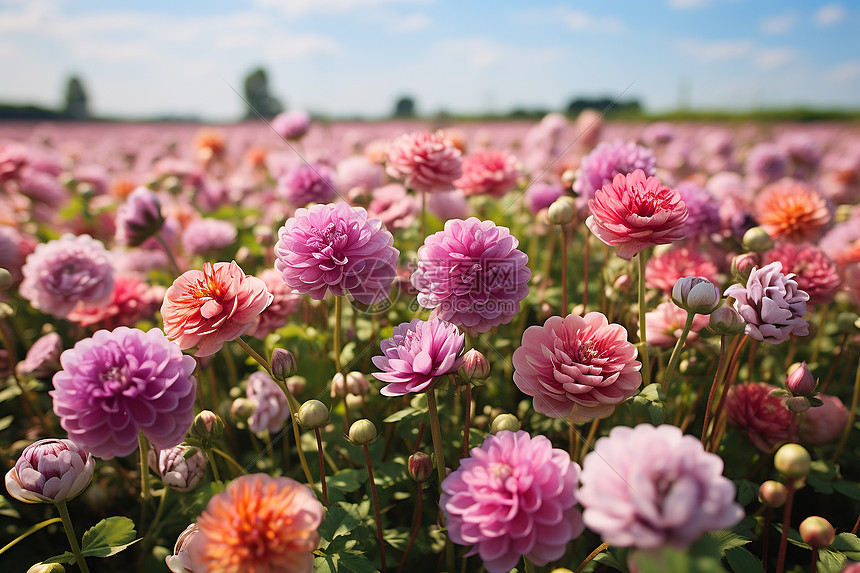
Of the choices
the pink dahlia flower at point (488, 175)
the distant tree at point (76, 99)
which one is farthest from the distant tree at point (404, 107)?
the pink dahlia flower at point (488, 175)

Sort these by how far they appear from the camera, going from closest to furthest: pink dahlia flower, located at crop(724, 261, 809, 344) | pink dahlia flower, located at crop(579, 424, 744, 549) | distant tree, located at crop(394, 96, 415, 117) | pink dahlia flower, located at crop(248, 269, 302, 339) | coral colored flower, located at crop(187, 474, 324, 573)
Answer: pink dahlia flower, located at crop(579, 424, 744, 549) → coral colored flower, located at crop(187, 474, 324, 573) → pink dahlia flower, located at crop(724, 261, 809, 344) → pink dahlia flower, located at crop(248, 269, 302, 339) → distant tree, located at crop(394, 96, 415, 117)

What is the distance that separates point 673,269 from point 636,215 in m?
0.59

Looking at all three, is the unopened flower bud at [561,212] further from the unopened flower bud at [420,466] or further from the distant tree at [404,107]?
the distant tree at [404,107]

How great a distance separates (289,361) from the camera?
1242 millimetres

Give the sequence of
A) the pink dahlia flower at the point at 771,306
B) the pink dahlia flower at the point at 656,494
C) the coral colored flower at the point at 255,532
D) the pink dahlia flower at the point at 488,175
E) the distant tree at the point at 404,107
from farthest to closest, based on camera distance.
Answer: the distant tree at the point at 404,107, the pink dahlia flower at the point at 488,175, the pink dahlia flower at the point at 771,306, the coral colored flower at the point at 255,532, the pink dahlia flower at the point at 656,494

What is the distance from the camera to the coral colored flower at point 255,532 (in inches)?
34.1

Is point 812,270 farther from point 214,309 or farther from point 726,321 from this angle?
point 214,309

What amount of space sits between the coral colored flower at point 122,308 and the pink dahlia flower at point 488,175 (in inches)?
56.2

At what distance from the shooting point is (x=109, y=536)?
1274 mm

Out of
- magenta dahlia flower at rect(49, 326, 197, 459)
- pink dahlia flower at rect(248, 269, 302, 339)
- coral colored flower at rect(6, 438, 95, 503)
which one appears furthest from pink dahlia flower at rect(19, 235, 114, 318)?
magenta dahlia flower at rect(49, 326, 197, 459)

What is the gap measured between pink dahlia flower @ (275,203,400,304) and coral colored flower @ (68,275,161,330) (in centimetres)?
108

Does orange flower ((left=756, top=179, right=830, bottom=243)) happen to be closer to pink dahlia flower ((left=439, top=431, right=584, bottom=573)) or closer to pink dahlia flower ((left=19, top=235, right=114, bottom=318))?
pink dahlia flower ((left=439, top=431, right=584, bottom=573))

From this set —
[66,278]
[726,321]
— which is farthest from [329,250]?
[66,278]

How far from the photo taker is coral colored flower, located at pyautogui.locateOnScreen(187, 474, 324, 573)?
0.87m
